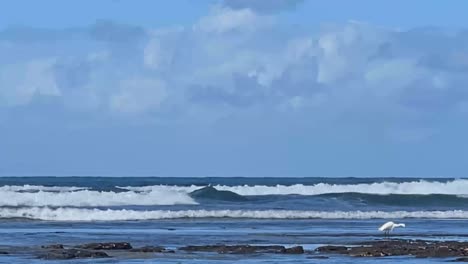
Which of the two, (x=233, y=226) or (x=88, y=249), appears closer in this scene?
(x=88, y=249)

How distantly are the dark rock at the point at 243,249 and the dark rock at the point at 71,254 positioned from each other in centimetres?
223

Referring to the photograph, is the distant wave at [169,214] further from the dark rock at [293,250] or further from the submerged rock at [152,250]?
the dark rock at [293,250]

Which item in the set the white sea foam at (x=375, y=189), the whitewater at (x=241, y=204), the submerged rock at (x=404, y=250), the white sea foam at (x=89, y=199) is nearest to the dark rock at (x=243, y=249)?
the submerged rock at (x=404, y=250)

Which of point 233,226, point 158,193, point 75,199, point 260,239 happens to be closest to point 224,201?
point 158,193

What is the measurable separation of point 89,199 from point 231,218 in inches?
371

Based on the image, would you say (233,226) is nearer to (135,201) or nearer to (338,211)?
(338,211)

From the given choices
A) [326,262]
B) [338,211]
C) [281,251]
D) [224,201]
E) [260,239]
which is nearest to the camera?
[326,262]

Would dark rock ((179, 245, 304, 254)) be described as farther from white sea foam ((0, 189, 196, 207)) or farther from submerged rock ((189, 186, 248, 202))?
submerged rock ((189, 186, 248, 202))

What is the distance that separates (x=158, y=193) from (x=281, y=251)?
28055 millimetres

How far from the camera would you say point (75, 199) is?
49125mm

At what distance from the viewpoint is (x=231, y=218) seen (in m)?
42.2

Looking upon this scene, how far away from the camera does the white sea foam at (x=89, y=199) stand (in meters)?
47.6

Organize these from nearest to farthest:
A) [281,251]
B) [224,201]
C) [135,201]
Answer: [281,251] → [135,201] → [224,201]

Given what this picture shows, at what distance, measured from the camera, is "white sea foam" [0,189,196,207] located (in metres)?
47.6
